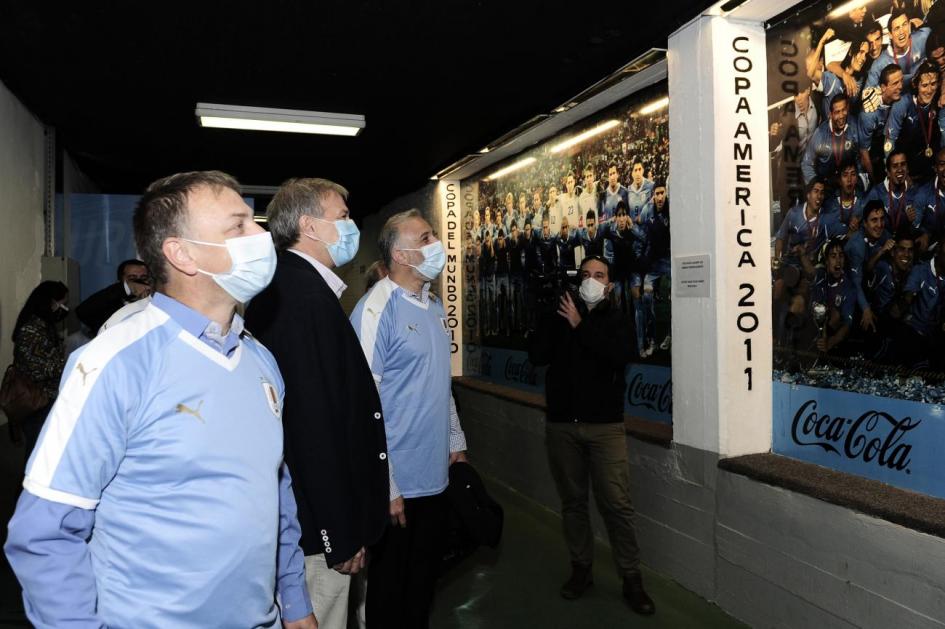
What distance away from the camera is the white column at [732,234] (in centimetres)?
342

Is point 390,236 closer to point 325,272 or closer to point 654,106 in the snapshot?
point 325,272

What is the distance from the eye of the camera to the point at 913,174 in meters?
2.76

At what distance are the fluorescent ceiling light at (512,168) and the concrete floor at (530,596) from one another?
3.41m

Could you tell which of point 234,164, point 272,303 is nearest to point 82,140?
point 234,164

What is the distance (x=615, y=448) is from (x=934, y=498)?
1412 mm

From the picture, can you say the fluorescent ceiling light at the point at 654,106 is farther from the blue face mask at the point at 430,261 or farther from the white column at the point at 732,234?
the blue face mask at the point at 430,261

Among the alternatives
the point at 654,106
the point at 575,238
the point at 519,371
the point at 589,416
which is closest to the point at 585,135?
the point at 575,238

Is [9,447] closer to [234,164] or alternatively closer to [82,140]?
[82,140]

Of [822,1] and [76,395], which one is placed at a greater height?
[822,1]

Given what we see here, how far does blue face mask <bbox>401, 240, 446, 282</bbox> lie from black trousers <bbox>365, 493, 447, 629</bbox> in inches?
35.9

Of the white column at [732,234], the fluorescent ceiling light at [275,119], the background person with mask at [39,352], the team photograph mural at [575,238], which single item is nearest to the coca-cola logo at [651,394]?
the team photograph mural at [575,238]

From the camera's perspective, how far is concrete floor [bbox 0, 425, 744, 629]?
11.2ft

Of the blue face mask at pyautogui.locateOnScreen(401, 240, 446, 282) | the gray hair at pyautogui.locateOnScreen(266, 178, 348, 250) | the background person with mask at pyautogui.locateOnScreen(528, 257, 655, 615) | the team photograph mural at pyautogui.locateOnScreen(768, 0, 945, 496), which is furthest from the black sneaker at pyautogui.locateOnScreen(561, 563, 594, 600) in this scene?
the gray hair at pyautogui.locateOnScreen(266, 178, 348, 250)

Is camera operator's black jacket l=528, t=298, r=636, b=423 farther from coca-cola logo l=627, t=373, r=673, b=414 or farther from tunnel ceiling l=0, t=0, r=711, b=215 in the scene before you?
tunnel ceiling l=0, t=0, r=711, b=215
